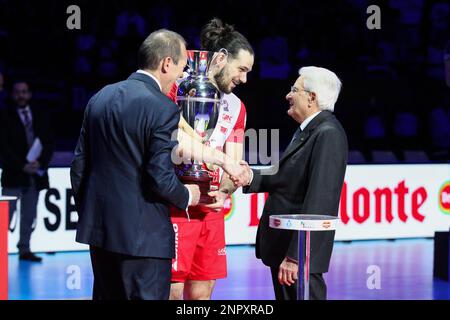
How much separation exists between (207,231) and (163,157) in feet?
3.69

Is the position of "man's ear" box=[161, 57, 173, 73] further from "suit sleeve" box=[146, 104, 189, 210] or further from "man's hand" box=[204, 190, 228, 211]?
"man's hand" box=[204, 190, 228, 211]

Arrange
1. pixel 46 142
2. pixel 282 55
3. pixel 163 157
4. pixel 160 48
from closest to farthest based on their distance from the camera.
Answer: pixel 163 157 → pixel 160 48 → pixel 46 142 → pixel 282 55

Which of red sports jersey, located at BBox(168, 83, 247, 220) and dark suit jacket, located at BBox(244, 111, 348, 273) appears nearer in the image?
dark suit jacket, located at BBox(244, 111, 348, 273)

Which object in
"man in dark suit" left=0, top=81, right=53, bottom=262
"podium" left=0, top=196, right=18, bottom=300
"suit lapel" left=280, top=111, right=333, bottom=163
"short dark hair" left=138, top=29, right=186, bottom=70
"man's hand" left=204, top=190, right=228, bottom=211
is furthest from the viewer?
"man in dark suit" left=0, top=81, right=53, bottom=262

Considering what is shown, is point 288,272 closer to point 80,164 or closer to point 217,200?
point 217,200

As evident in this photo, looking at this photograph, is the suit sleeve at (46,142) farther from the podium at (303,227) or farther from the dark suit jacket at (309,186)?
the podium at (303,227)

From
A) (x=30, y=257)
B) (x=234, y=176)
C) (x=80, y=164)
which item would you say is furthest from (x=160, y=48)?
(x=30, y=257)

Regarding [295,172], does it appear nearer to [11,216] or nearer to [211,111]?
[211,111]

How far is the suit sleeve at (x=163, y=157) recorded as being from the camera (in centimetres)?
379

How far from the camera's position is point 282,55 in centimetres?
1226

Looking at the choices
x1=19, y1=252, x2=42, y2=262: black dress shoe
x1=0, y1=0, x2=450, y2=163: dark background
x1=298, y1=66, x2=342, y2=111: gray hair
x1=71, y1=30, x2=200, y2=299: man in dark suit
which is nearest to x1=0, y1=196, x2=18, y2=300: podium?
x1=71, y1=30, x2=200, y2=299: man in dark suit

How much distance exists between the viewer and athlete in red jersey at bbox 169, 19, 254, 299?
4703 mm

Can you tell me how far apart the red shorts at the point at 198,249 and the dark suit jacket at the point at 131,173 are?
0.70 metres
